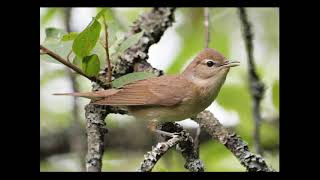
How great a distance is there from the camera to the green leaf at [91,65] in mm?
3447

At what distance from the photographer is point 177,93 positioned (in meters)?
4.21

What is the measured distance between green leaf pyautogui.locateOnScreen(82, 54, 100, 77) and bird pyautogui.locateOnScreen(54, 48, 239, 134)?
1.67ft

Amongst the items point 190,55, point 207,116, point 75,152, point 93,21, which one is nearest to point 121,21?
point 190,55

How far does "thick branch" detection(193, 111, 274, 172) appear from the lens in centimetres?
375

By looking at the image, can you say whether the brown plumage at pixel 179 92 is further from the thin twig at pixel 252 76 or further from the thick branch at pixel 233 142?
the thin twig at pixel 252 76

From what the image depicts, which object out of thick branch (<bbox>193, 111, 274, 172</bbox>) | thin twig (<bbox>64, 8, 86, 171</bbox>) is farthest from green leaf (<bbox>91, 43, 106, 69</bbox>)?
thin twig (<bbox>64, 8, 86, 171</bbox>)

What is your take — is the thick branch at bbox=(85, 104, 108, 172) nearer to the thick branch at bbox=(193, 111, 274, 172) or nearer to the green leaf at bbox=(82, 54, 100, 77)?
the green leaf at bbox=(82, 54, 100, 77)

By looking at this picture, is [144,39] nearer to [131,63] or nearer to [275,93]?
[131,63]

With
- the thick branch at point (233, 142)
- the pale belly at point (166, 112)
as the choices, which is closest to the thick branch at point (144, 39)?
the pale belly at point (166, 112)

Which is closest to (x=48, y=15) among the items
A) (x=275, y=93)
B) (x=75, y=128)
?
(x=75, y=128)

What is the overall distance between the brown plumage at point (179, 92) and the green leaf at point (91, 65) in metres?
0.51

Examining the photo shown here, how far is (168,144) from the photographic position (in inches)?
137
